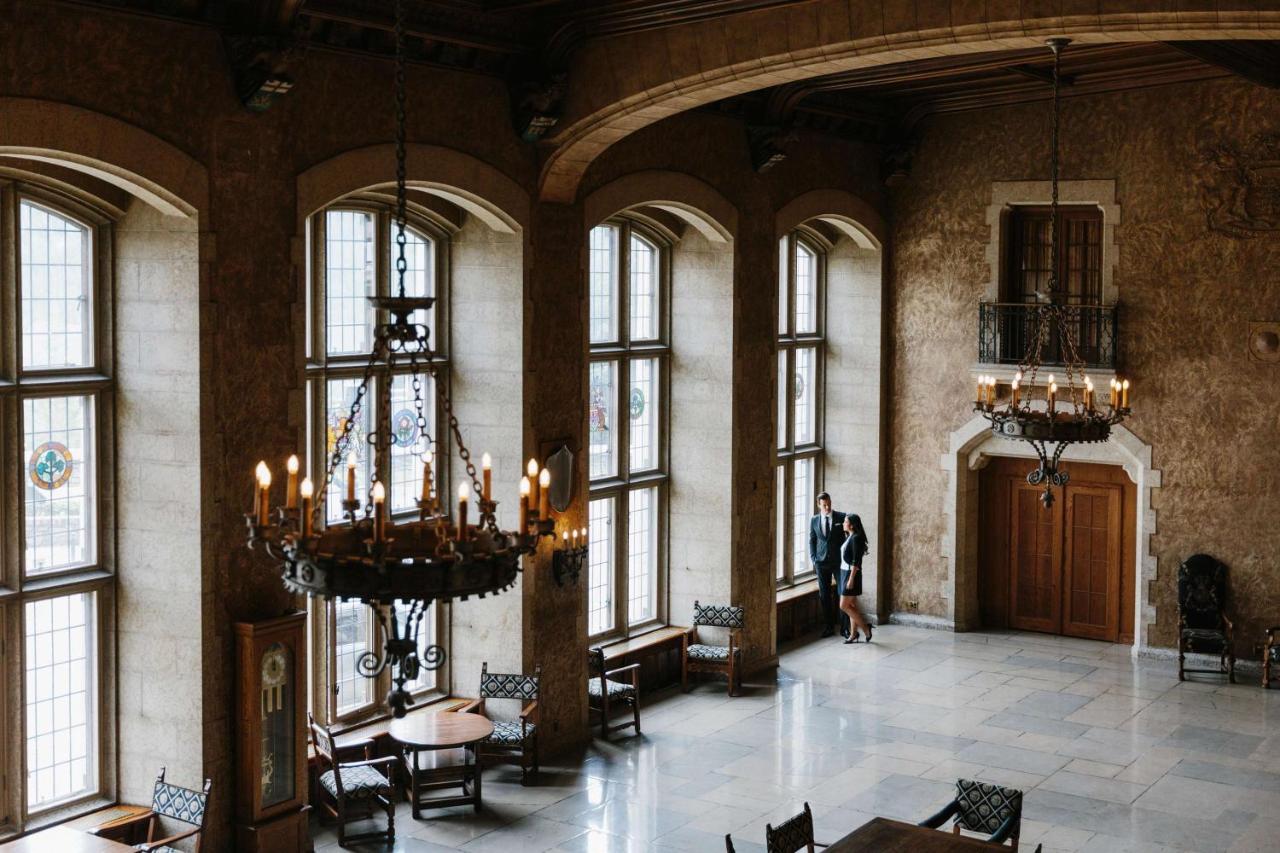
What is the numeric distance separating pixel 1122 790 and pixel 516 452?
194 inches

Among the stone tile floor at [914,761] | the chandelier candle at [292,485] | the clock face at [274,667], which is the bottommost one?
the stone tile floor at [914,761]

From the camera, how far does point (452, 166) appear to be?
9.91 metres

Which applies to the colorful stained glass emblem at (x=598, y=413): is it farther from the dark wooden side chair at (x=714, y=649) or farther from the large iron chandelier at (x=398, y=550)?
the large iron chandelier at (x=398, y=550)

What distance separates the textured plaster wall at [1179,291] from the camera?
1338cm

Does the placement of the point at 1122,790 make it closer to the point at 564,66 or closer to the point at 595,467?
the point at 595,467

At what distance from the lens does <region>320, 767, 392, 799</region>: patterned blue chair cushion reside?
9.32m

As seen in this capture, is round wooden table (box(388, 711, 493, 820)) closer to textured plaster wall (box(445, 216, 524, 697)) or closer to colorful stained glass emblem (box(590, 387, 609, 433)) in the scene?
textured plaster wall (box(445, 216, 524, 697))

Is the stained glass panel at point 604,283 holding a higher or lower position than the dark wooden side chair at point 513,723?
higher

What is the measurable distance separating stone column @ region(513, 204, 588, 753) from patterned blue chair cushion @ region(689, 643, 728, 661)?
5.64 ft

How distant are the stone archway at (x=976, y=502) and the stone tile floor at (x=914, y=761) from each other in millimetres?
832

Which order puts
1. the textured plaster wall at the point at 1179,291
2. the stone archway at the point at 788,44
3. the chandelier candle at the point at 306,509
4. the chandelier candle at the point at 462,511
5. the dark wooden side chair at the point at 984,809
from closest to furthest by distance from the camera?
the chandelier candle at the point at 462,511 < the chandelier candle at the point at 306,509 < the stone archway at the point at 788,44 < the dark wooden side chair at the point at 984,809 < the textured plaster wall at the point at 1179,291

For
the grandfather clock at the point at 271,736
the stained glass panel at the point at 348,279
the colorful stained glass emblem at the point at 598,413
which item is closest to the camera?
the grandfather clock at the point at 271,736

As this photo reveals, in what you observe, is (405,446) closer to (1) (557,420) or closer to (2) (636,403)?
(1) (557,420)

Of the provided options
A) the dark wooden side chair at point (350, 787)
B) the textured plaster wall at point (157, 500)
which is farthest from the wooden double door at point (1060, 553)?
the textured plaster wall at point (157, 500)
